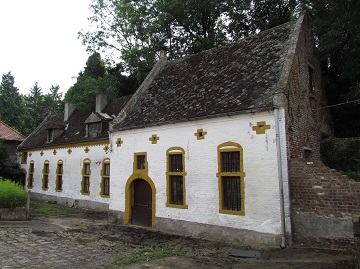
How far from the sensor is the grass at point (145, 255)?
8.21 meters

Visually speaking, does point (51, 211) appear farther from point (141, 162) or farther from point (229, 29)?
point (229, 29)

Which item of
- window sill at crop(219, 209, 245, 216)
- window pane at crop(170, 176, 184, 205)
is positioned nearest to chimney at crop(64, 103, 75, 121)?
window pane at crop(170, 176, 184, 205)

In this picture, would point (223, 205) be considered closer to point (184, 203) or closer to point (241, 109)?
point (184, 203)

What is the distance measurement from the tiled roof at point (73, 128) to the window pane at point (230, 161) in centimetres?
1007

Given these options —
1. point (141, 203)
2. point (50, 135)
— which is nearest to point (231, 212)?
point (141, 203)

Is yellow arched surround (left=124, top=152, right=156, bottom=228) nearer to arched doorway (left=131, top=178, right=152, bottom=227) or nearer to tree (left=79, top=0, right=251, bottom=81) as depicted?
arched doorway (left=131, top=178, right=152, bottom=227)

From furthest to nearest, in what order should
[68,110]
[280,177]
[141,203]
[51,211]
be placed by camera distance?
[68,110] < [51,211] < [141,203] < [280,177]

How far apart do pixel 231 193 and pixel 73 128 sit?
55.7ft

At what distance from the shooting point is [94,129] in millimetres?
20500

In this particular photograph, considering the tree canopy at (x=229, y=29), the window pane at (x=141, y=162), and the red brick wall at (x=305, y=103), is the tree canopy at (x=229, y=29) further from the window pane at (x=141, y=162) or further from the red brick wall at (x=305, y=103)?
the window pane at (x=141, y=162)

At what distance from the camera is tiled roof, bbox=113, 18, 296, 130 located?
11.3m

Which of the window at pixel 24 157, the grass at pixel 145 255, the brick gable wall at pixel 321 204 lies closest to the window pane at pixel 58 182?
the window at pixel 24 157

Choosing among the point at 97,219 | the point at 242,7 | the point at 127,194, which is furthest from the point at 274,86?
the point at 242,7

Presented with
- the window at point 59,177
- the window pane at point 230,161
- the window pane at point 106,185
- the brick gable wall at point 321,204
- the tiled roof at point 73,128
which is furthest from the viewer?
the window at point 59,177
